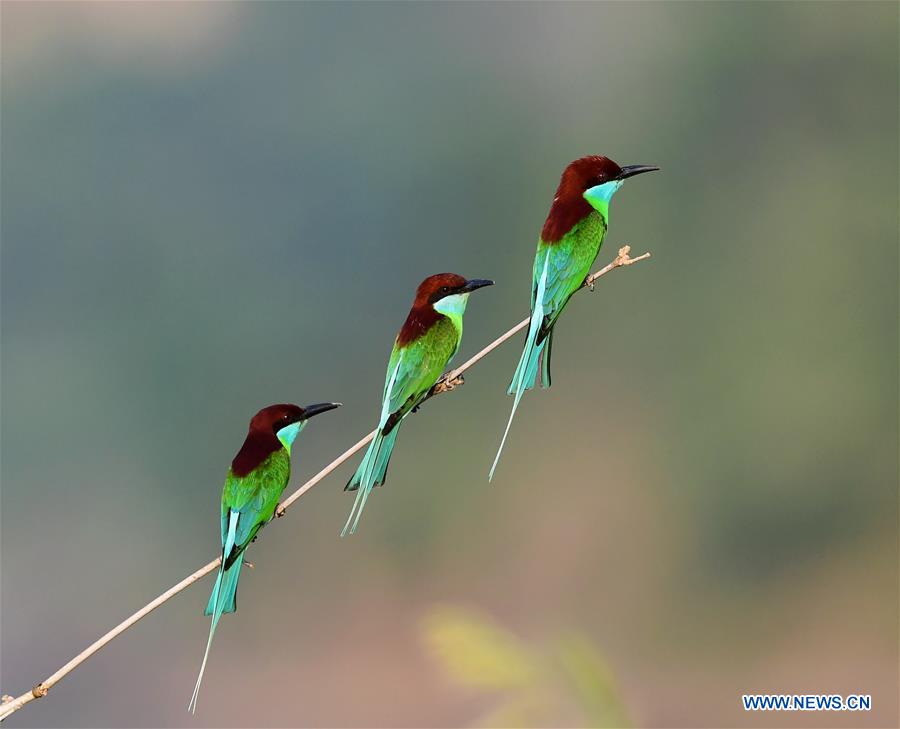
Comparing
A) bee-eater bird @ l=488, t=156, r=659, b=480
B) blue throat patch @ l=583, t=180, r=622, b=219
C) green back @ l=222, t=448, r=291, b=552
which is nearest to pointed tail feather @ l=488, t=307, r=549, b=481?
bee-eater bird @ l=488, t=156, r=659, b=480

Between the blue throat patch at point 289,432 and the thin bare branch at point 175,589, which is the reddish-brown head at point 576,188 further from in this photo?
the blue throat patch at point 289,432

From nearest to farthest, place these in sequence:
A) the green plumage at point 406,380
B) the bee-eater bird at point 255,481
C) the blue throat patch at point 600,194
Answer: the green plumage at point 406,380
the bee-eater bird at point 255,481
the blue throat patch at point 600,194

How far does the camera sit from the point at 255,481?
5.04 ft

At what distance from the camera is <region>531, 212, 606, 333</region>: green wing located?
1.44 meters

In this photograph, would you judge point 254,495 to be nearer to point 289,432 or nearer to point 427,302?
point 289,432

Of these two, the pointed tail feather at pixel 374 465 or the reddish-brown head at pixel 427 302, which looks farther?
the reddish-brown head at pixel 427 302

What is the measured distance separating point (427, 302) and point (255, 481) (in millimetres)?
364

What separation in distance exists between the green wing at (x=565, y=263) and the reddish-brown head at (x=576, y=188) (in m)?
0.02

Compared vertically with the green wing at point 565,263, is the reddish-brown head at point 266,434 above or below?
below

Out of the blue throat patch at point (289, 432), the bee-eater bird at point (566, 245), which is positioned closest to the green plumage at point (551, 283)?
the bee-eater bird at point (566, 245)

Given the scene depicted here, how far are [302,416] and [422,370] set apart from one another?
187 millimetres

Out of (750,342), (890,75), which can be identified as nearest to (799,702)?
(750,342)

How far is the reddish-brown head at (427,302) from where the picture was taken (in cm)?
154

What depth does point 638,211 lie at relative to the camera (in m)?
9.09
